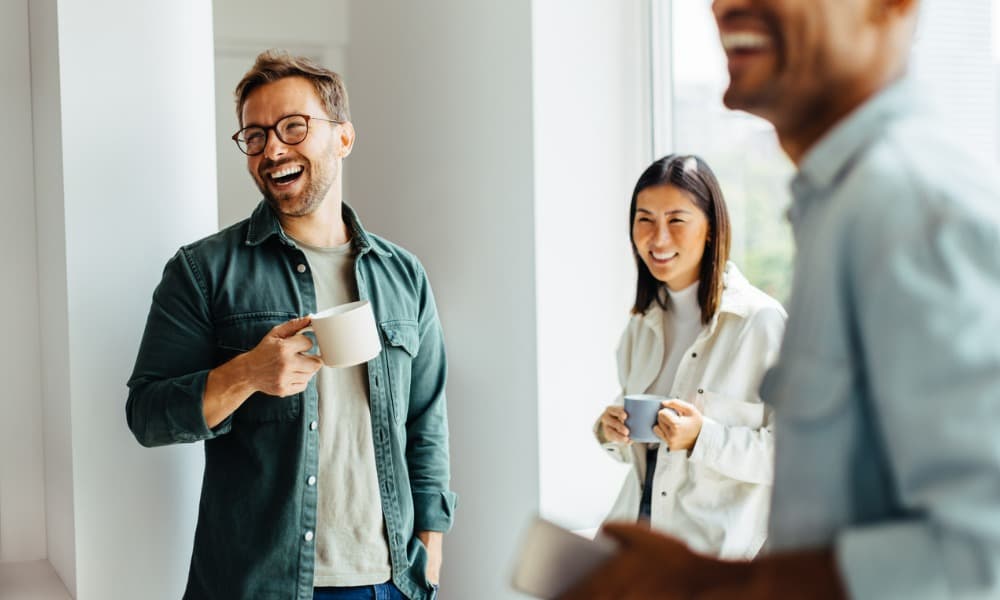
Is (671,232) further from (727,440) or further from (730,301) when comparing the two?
(727,440)

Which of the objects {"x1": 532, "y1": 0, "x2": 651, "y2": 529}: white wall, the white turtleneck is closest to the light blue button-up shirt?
the white turtleneck

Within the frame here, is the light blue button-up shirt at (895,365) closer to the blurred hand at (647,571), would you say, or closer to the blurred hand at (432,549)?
the blurred hand at (647,571)

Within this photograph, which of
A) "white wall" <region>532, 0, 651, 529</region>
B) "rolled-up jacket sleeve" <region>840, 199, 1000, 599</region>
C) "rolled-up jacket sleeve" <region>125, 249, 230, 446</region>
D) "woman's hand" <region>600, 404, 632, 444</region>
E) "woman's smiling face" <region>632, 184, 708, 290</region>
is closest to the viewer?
"rolled-up jacket sleeve" <region>840, 199, 1000, 599</region>

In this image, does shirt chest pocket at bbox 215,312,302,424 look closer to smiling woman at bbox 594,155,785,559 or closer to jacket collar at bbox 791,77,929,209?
smiling woman at bbox 594,155,785,559

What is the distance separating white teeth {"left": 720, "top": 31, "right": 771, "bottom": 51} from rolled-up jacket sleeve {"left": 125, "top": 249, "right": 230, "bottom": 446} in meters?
1.27

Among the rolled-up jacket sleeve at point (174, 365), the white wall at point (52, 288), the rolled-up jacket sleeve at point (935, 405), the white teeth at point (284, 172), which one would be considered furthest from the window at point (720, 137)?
the rolled-up jacket sleeve at point (935, 405)

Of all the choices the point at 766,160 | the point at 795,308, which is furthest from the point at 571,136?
the point at 795,308

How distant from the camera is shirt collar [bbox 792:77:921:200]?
2.02 ft

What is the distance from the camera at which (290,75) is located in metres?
1.92

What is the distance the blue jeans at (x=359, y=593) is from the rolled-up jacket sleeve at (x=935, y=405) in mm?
1377

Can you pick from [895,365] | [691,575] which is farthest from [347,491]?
[895,365]

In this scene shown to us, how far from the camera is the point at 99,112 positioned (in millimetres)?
1970

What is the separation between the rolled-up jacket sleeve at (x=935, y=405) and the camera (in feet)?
1.67

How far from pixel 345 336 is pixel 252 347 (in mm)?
348
